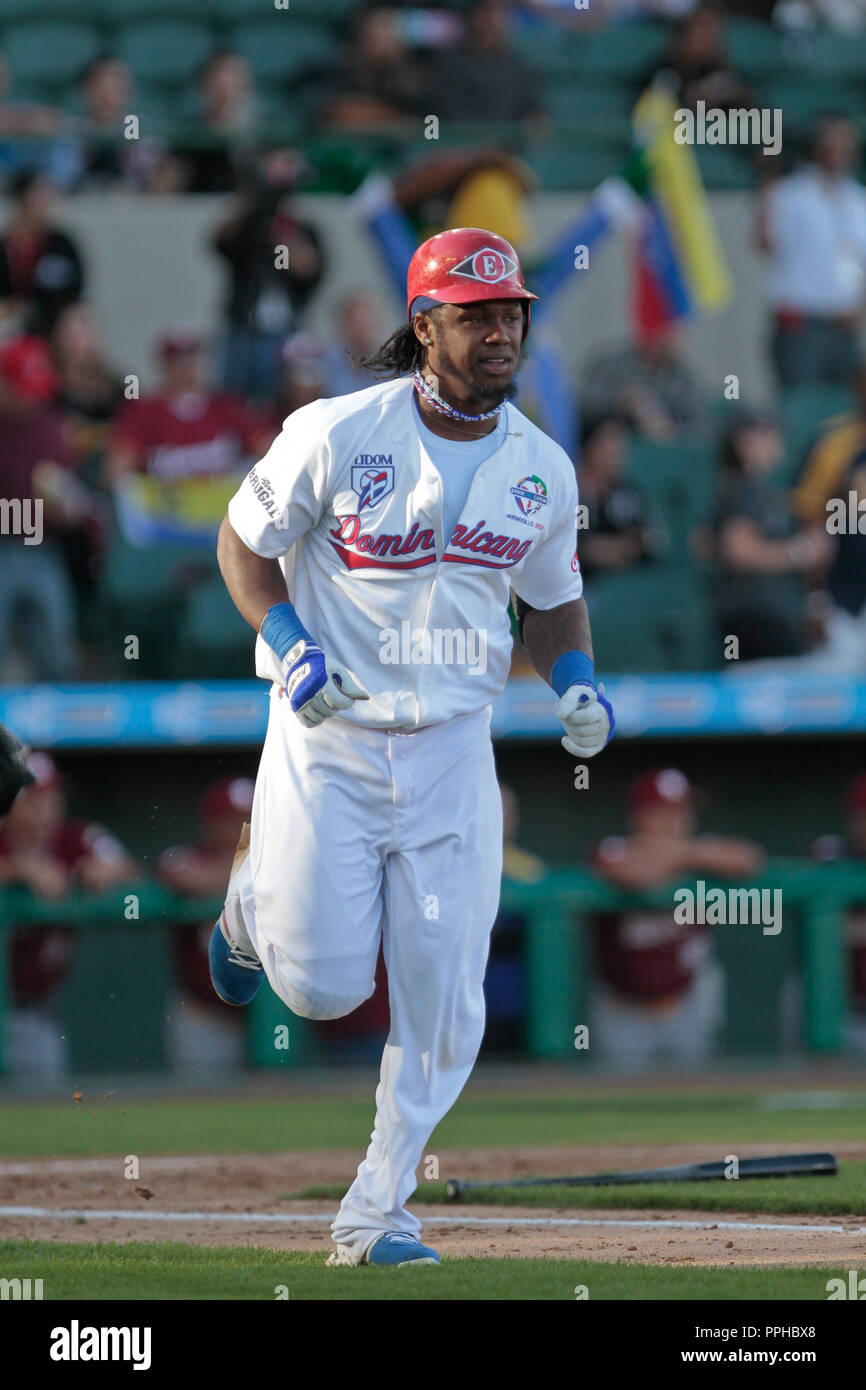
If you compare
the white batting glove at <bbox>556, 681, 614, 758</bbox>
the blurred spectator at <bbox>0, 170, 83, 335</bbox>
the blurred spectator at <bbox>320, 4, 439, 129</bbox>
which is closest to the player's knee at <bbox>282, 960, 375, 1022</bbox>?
the white batting glove at <bbox>556, 681, 614, 758</bbox>

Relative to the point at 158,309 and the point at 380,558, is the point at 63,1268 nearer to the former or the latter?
A: the point at 380,558

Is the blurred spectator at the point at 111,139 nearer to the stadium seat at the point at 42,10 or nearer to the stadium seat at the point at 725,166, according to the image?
the stadium seat at the point at 42,10

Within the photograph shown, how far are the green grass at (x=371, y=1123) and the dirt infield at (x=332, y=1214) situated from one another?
1.09 feet

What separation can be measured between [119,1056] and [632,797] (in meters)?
2.78

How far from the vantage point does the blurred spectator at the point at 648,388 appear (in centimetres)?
1159

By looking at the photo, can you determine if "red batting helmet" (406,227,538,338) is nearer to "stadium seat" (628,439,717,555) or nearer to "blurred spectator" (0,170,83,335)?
"stadium seat" (628,439,717,555)

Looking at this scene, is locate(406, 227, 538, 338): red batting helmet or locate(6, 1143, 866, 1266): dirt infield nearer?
locate(406, 227, 538, 338): red batting helmet

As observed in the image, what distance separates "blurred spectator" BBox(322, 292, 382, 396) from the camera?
35.8ft

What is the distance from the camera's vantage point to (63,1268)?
4.61 metres

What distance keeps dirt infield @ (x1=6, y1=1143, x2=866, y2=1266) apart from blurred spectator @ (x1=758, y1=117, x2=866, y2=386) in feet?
20.8

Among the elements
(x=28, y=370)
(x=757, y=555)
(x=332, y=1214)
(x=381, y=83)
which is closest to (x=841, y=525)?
(x=757, y=555)

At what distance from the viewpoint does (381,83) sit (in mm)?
12445

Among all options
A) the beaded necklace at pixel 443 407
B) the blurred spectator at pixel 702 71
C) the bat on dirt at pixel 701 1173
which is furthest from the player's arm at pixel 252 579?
the blurred spectator at pixel 702 71
